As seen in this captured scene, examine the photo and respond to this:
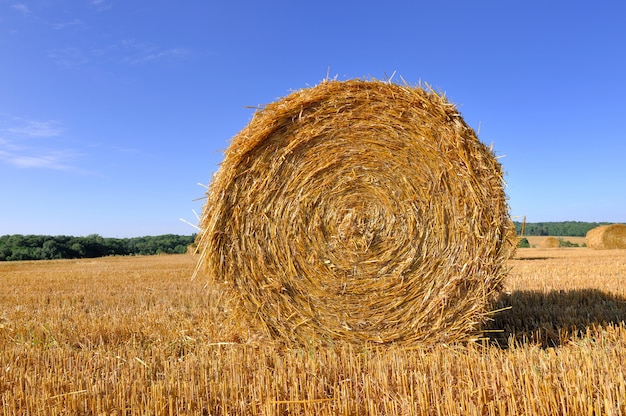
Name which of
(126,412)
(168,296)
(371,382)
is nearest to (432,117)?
(371,382)

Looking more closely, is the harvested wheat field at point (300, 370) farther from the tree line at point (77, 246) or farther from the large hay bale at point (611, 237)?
the tree line at point (77, 246)

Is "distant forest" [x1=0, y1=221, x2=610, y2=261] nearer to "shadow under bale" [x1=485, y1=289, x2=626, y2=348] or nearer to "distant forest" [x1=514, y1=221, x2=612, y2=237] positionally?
"shadow under bale" [x1=485, y1=289, x2=626, y2=348]

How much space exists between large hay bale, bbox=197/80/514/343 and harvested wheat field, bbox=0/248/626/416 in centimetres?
30

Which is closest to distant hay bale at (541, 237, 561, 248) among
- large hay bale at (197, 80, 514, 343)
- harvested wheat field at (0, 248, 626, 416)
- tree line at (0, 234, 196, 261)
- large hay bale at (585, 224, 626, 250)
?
large hay bale at (585, 224, 626, 250)

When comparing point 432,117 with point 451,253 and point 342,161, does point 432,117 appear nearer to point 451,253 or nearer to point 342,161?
point 342,161

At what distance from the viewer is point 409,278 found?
4297mm

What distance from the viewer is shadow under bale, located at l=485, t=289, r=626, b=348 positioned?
15.1ft

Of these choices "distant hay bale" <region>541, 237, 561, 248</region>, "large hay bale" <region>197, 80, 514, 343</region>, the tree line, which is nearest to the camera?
"large hay bale" <region>197, 80, 514, 343</region>

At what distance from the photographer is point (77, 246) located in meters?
31.5

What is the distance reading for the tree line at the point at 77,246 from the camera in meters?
29.0

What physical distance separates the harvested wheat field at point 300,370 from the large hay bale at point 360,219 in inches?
11.7

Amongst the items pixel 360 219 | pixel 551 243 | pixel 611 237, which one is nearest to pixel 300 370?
pixel 360 219

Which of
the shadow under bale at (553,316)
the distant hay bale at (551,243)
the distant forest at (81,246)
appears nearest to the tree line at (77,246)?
the distant forest at (81,246)

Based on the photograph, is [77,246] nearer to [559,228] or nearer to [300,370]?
[300,370]
